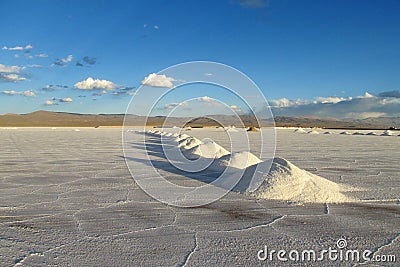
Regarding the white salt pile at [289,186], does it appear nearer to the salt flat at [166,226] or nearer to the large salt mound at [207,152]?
the salt flat at [166,226]

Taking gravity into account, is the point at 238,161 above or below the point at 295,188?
above

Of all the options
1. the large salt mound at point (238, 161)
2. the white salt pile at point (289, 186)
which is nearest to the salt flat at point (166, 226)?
the white salt pile at point (289, 186)

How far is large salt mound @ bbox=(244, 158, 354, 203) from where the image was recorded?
4.74 meters

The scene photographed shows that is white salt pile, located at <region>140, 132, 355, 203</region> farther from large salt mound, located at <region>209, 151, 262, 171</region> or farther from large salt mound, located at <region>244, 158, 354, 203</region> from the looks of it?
large salt mound, located at <region>209, 151, 262, 171</region>

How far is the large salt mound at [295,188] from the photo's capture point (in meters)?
4.74

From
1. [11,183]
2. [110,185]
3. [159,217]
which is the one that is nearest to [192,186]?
[110,185]

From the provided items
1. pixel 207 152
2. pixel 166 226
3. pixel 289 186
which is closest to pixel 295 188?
pixel 289 186

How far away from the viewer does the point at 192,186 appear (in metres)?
5.67

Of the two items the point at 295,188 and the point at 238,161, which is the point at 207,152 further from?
the point at 295,188

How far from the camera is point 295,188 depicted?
489 centimetres

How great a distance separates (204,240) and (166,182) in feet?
9.85

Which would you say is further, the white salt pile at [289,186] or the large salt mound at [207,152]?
the large salt mound at [207,152]

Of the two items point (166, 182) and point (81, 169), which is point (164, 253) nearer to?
point (166, 182)

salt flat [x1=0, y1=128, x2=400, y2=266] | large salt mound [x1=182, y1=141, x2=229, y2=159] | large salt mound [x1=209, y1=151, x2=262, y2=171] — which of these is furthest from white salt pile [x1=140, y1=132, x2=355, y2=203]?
large salt mound [x1=182, y1=141, x2=229, y2=159]
